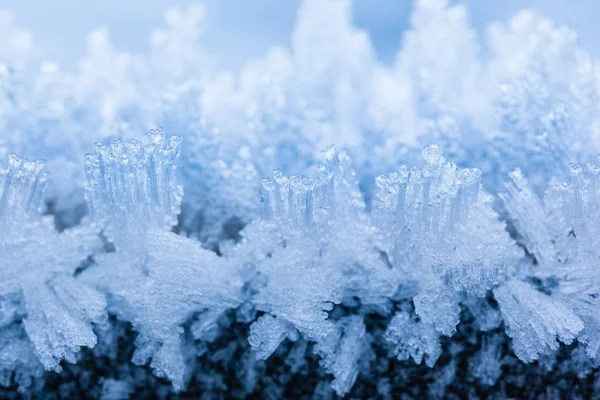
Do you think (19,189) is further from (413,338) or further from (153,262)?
(413,338)

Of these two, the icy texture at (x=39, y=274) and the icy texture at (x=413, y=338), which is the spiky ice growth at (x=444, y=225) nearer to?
the icy texture at (x=413, y=338)

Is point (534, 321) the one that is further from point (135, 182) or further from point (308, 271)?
point (135, 182)

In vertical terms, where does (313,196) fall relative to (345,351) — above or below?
above

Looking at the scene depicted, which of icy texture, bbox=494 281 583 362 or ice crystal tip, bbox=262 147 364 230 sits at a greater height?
ice crystal tip, bbox=262 147 364 230

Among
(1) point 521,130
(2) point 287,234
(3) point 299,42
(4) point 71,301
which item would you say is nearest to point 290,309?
(2) point 287,234

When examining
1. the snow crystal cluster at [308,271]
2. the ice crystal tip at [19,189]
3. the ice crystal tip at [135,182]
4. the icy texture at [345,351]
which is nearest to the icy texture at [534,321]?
the snow crystal cluster at [308,271]

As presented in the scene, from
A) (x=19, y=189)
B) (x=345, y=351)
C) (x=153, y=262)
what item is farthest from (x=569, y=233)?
(x=19, y=189)

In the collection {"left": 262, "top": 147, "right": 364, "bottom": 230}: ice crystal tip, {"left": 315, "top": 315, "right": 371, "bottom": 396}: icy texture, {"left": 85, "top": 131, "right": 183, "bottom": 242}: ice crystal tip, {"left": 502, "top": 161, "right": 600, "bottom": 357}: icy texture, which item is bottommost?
{"left": 315, "top": 315, "right": 371, "bottom": 396}: icy texture

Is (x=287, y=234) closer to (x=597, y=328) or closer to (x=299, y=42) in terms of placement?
(x=597, y=328)

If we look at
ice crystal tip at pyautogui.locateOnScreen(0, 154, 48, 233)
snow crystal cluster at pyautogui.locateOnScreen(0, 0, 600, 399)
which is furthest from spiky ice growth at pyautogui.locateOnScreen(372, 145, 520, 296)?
ice crystal tip at pyautogui.locateOnScreen(0, 154, 48, 233)

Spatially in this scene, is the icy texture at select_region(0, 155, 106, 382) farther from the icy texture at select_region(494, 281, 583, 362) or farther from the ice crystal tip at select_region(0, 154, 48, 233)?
the icy texture at select_region(494, 281, 583, 362)

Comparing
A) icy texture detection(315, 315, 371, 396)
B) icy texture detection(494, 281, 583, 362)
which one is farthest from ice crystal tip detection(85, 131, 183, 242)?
icy texture detection(494, 281, 583, 362)
